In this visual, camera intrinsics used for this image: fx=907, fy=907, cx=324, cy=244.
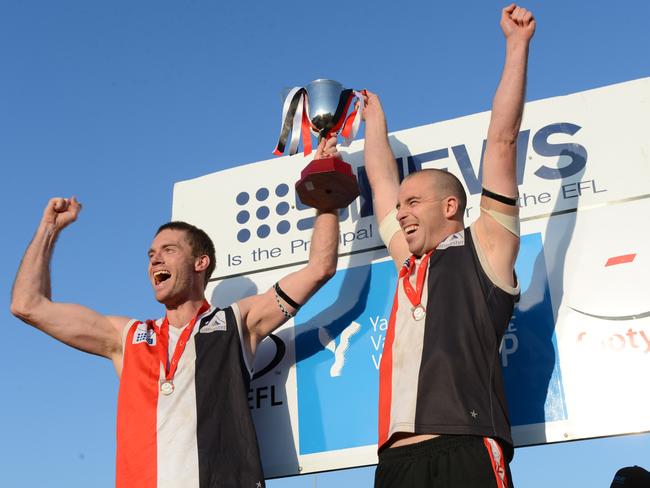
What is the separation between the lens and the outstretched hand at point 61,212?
505 centimetres

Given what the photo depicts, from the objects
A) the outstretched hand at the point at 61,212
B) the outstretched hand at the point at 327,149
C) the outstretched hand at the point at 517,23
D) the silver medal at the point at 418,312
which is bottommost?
the silver medal at the point at 418,312

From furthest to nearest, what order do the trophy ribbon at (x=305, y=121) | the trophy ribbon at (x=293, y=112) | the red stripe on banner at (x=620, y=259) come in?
the trophy ribbon at (x=293, y=112) < the trophy ribbon at (x=305, y=121) < the red stripe on banner at (x=620, y=259)

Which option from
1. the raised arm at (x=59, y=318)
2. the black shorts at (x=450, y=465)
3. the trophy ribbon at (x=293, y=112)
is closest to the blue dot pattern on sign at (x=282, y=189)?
the trophy ribbon at (x=293, y=112)

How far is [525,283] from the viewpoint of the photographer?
4582mm

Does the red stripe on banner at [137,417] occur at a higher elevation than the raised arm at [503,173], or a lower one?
lower

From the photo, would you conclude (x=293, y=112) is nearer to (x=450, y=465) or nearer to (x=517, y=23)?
(x=517, y=23)

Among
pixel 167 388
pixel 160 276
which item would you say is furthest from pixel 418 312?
pixel 160 276

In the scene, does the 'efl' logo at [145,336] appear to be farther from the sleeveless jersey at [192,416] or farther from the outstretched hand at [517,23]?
the outstretched hand at [517,23]

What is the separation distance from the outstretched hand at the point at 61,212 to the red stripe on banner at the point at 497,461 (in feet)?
9.07

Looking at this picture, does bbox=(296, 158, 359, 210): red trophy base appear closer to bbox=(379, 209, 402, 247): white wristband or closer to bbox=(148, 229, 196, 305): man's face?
bbox=(379, 209, 402, 247): white wristband

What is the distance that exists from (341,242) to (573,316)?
1402 millimetres

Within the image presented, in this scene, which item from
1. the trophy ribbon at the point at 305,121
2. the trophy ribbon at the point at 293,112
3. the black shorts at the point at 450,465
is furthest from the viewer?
the trophy ribbon at the point at 293,112

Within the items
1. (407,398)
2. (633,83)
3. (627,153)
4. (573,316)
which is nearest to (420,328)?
(407,398)

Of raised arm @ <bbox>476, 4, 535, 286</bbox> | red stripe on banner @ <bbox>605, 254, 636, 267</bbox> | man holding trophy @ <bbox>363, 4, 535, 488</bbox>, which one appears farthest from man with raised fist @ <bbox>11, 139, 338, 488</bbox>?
red stripe on banner @ <bbox>605, 254, 636, 267</bbox>
